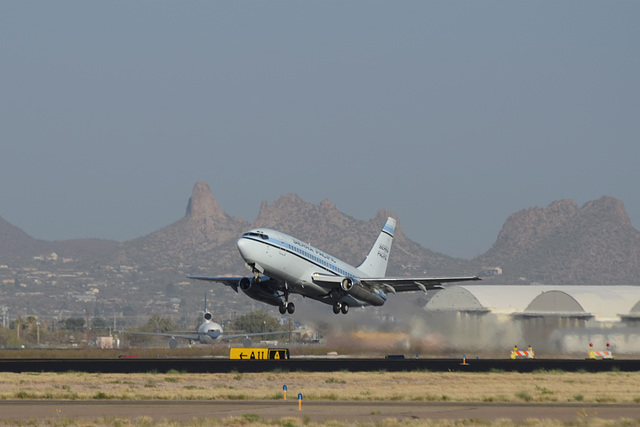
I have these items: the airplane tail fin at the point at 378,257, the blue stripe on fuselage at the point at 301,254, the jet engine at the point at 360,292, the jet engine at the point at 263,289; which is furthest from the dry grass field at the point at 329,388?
the airplane tail fin at the point at 378,257

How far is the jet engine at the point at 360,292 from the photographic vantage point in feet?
241

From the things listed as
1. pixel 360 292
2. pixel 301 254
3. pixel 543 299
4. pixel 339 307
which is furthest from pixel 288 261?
pixel 543 299

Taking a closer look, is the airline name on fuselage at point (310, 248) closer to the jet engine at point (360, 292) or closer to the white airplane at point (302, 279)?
the white airplane at point (302, 279)

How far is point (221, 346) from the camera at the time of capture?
14112 centimetres

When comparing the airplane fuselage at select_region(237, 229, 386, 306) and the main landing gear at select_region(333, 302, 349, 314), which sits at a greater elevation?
the airplane fuselage at select_region(237, 229, 386, 306)

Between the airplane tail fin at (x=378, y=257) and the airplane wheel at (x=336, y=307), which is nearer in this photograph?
the airplane wheel at (x=336, y=307)

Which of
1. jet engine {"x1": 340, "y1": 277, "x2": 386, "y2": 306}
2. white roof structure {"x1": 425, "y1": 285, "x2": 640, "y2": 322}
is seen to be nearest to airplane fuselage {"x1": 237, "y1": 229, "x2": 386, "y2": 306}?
jet engine {"x1": 340, "y1": 277, "x2": 386, "y2": 306}

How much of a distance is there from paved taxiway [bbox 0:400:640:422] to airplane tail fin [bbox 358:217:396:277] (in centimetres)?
4369

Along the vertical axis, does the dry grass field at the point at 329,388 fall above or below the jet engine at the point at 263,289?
below

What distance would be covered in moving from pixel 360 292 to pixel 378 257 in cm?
1608

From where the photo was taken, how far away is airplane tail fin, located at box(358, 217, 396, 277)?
90.3m

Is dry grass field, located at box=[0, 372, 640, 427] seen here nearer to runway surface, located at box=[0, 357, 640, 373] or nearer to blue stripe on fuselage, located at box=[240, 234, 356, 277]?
runway surface, located at box=[0, 357, 640, 373]

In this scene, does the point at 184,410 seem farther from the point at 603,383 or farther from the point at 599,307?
the point at 599,307

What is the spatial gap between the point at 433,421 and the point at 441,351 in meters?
54.2
